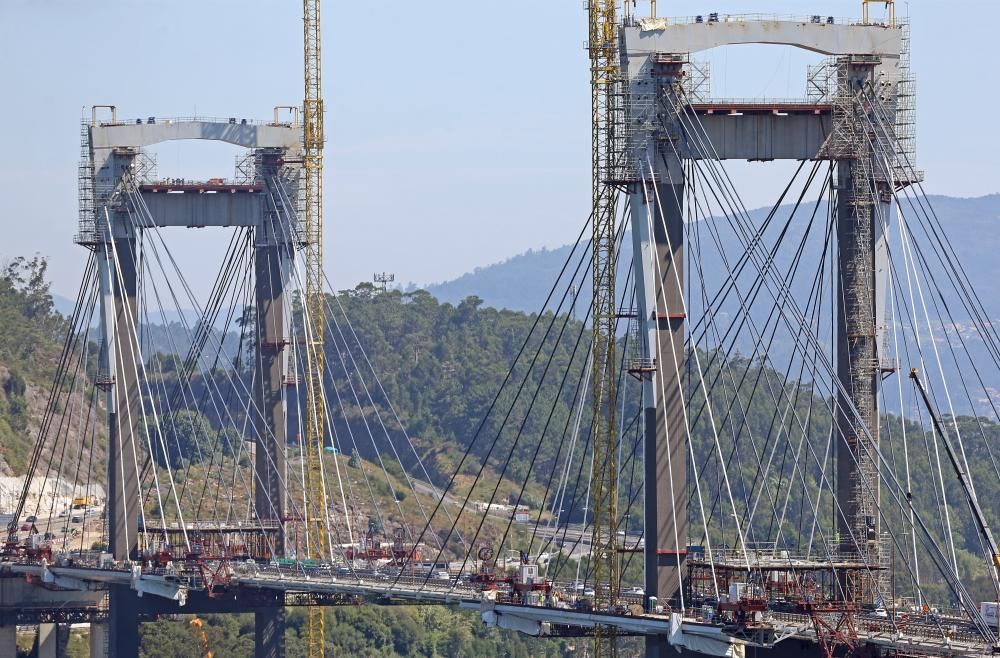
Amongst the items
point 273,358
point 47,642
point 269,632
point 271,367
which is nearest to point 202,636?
point 47,642

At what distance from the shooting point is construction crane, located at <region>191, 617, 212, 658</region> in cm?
15200

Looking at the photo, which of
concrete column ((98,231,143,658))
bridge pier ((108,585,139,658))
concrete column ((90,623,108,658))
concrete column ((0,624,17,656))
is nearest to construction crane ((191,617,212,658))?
concrete column ((90,623,108,658))

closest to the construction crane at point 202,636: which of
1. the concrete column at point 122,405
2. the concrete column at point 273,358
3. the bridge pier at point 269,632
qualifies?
the concrete column at point 273,358

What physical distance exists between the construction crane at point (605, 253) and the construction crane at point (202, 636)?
60.2 meters

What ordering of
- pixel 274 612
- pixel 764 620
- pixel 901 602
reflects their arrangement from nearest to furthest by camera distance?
1. pixel 764 620
2. pixel 901 602
3. pixel 274 612

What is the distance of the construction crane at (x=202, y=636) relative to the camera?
152000 millimetres

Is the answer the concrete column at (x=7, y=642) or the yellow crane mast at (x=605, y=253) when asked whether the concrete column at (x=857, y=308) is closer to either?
the yellow crane mast at (x=605, y=253)

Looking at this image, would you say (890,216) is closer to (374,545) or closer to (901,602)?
(901,602)

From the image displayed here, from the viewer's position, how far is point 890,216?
95062 mm

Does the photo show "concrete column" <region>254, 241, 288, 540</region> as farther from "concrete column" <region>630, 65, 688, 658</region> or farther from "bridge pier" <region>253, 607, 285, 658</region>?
"concrete column" <region>630, 65, 688, 658</region>

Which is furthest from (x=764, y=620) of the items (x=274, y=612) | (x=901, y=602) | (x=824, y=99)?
(x=274, y=612)

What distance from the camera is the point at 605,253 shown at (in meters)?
98.2

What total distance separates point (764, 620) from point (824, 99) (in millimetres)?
24228

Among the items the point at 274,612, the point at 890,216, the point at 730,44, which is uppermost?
the point at 730,44
